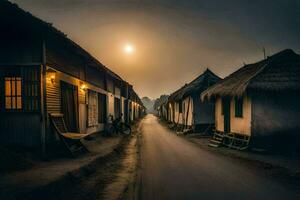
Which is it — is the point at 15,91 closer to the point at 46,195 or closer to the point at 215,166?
Answer: the point at 46,195

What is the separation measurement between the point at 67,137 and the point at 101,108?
10944 mm

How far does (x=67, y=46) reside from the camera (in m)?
12.8

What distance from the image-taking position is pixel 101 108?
71.4 ft

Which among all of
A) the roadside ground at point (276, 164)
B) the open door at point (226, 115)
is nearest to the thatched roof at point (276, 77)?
the open door at point (226, 115)

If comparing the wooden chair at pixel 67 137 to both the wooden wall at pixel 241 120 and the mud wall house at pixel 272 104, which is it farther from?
the wooden wall at pixel 241 120

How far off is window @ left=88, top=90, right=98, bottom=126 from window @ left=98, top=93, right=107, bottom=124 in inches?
60.6

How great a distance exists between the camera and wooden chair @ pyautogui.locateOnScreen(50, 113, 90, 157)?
10719 mm

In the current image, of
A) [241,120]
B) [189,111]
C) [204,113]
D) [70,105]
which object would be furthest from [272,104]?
[189,111]

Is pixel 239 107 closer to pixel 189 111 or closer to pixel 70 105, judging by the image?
pixel 70 105

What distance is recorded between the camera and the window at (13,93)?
34.4 ft

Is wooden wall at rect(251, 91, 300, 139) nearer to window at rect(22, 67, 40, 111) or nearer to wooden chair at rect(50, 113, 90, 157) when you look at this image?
wooden chair at rect(50, 113, 90, 157)

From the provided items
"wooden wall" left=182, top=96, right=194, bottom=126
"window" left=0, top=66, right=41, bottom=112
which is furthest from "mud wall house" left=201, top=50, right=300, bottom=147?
"wooden wall" left=182, top=96, right=194, bottom=126

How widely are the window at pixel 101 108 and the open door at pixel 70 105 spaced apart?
6.34 meters

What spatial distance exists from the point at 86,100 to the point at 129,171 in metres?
8.21
